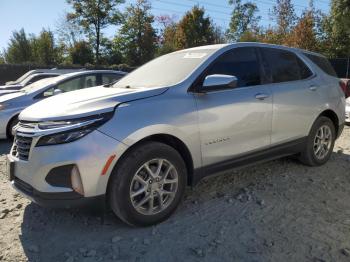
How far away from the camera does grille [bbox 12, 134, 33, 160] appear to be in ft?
11.3

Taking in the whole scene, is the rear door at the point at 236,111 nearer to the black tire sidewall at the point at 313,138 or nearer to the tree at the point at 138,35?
the black tire sidewall at the point at 313,138

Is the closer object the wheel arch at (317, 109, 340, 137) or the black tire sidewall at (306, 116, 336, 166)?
the black tire sidewall at (306, 116, 336, 166)

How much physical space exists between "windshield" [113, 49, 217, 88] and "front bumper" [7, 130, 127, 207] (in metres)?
1.05

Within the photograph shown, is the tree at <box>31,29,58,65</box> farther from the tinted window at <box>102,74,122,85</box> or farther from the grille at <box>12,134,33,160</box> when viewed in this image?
the grille at <box>12,134,33,160</box>

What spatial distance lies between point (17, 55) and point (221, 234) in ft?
127

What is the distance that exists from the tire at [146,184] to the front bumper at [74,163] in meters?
0.11

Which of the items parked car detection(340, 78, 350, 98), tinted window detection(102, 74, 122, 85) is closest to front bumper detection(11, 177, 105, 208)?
parked car detection(340, 78, 350, 98)

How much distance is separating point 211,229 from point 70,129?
1.53 metres

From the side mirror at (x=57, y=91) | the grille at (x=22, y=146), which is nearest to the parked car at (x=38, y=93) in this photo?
the side mirror at (x=57, y=91)

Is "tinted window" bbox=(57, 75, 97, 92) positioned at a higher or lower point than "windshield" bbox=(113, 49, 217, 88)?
lower

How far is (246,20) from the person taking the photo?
4991 centimetres

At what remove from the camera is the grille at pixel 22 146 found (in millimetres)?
3459

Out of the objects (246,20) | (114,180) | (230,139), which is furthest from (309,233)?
(246,20)

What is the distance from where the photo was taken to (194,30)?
123ft
